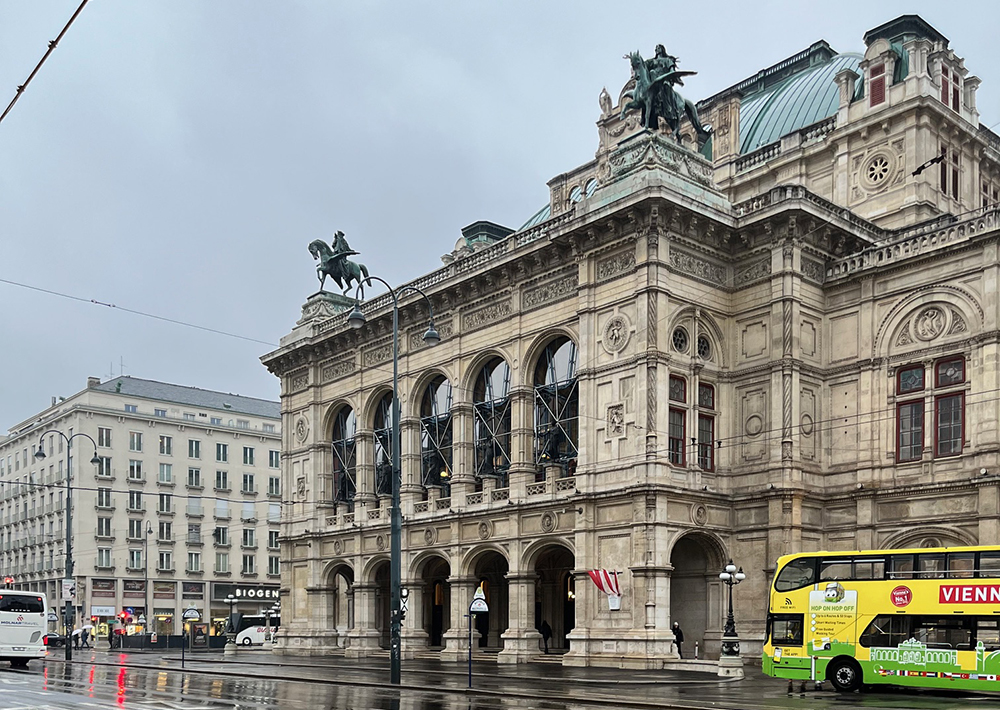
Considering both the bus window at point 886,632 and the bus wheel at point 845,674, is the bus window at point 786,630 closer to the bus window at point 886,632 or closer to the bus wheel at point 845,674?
the bus wheel at point 845,674

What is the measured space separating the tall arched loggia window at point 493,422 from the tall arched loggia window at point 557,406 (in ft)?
6.17

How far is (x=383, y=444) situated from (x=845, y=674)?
2979cm

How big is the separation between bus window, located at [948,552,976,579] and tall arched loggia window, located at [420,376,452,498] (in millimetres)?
25988

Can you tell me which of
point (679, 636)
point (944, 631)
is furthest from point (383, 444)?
point (944, 631)

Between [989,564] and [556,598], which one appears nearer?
[989,564]

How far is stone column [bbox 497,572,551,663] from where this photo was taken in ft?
143

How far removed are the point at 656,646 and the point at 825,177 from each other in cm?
2302

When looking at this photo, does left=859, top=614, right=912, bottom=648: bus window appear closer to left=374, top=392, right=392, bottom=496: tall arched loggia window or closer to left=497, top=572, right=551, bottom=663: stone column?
left=497, top=572, right=551, bottom=663: stone column

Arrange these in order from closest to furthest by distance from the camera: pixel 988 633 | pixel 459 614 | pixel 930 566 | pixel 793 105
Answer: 1. pixel 988 633
2. pixel 930 566
3. pixel 459 614
4. pixel 793 105

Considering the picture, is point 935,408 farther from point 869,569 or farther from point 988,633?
point 988,633

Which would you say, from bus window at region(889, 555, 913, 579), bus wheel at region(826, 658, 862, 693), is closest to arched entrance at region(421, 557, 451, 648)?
bus wheel at region(826, 658, 862, 693)

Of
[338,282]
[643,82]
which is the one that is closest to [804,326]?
[643,82]

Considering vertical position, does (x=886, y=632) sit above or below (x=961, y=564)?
below

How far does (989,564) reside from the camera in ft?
87.5
